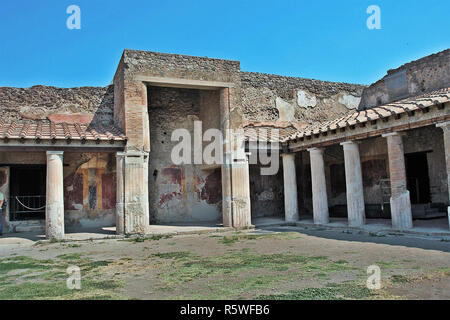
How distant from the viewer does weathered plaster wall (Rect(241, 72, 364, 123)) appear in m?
13.8

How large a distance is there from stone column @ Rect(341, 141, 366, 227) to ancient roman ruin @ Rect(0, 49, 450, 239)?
3cm

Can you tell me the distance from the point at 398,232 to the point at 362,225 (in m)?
1.23

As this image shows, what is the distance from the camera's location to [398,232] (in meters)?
8.84

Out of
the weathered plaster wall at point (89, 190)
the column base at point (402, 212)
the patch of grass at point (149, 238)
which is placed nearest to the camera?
the column base at point (402, 212)

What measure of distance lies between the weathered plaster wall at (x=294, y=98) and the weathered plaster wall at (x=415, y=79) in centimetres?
127

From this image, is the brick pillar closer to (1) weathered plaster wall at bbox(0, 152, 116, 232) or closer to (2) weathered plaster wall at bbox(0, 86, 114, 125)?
(1) weathered plaster wall at bbox(0, 152, 116, 232)

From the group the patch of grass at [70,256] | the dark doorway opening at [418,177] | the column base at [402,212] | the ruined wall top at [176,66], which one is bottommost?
the patch of grass at [70,256]

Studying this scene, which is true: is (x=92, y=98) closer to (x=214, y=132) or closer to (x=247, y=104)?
(x=214, y=132)

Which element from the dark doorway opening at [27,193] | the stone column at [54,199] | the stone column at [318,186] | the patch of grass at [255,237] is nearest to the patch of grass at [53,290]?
the patch of grass at [255,237]

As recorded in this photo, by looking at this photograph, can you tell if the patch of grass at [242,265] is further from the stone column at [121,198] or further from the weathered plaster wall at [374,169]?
the weathered plaster wall at [374,169]

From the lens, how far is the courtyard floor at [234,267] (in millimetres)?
4309

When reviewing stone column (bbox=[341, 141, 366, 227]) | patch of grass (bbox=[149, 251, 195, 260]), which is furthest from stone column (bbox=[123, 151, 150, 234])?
stone column (bbox=[341, 141, 366, 227])

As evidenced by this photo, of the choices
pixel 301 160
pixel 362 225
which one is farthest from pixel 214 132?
pixel 362 225
